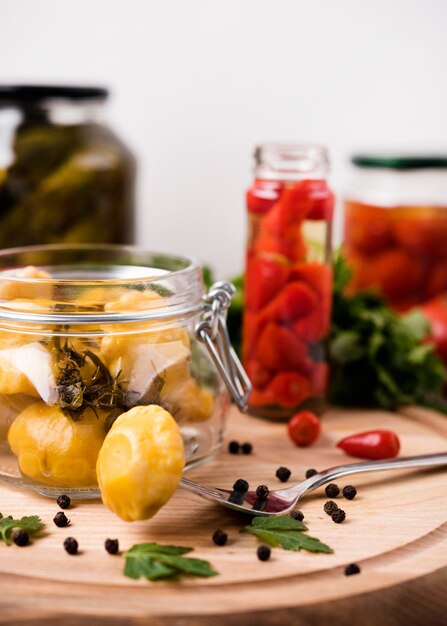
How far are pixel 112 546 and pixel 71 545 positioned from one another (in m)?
0.06

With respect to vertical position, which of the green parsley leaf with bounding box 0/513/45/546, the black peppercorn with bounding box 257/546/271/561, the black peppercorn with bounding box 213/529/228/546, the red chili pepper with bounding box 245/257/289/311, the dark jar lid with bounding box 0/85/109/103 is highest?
the dark jar lid with bounding box 0/85/109/103

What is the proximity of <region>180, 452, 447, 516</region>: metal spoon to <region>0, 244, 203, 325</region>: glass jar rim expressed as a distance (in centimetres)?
30

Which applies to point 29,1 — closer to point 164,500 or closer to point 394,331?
point 394,331

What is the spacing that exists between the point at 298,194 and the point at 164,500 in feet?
2.63

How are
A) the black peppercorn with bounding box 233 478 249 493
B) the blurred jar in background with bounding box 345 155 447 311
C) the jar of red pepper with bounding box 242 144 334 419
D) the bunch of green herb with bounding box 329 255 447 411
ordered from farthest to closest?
the blurred jar in background with bounding box 345 155 447 311
the bunch of green herb with bounding box 329 255 447 411
the jar of red pepper with bounding box 242 144 334 419
the black peppercorn with bounding box 233 478 249 493

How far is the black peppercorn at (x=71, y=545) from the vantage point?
126 centimetres

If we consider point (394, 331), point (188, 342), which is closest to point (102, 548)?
point (188, 342)

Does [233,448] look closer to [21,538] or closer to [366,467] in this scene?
[366,467]

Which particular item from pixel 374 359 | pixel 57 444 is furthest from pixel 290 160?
pixel 57 444

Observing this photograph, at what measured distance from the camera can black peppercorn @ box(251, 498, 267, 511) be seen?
4.61 feet

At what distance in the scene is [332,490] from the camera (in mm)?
1502

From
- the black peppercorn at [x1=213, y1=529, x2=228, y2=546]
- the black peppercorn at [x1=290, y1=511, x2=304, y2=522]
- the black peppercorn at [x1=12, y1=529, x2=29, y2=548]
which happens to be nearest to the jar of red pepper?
the black peppercorn at [x1=290, y1=511, x2=304, y2=522]

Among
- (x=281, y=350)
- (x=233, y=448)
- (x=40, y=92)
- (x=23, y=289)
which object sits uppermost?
(x=40, y=92)

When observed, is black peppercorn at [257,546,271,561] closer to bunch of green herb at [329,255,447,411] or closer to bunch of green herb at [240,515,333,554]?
bunch of green herb at [240,515,333,554]
